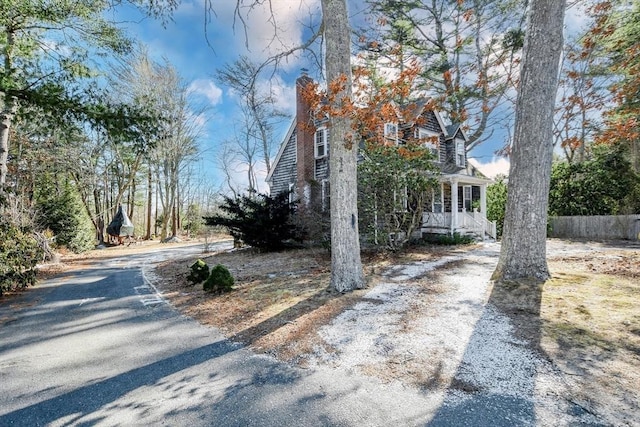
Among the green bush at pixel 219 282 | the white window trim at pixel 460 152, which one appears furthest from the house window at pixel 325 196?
the white window trim at pixel 460 152

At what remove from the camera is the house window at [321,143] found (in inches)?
591

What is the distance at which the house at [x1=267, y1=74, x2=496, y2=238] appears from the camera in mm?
13805

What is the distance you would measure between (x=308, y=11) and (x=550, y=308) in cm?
700

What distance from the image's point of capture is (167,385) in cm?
296

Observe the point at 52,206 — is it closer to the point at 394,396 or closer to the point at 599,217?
the point at 394,396

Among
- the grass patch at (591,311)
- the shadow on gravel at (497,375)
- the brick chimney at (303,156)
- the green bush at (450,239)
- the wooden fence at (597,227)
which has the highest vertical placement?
the brick chimney at (303,156)

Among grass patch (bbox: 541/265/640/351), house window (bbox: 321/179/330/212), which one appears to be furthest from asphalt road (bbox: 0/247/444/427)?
house window (bbox: 321/179/330/212)

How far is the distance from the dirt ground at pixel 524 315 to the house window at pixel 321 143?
8142mm

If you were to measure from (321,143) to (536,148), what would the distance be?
10656 mm

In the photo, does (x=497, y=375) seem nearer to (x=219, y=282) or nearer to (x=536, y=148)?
(x=536, y=148)

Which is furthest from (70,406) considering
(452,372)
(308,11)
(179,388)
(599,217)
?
(599,217)

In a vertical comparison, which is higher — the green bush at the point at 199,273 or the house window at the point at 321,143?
the house window at the point at 321,143

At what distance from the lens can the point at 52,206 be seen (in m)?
15.5

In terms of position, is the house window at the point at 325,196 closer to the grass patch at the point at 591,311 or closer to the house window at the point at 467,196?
the house window at the point at 467,196
